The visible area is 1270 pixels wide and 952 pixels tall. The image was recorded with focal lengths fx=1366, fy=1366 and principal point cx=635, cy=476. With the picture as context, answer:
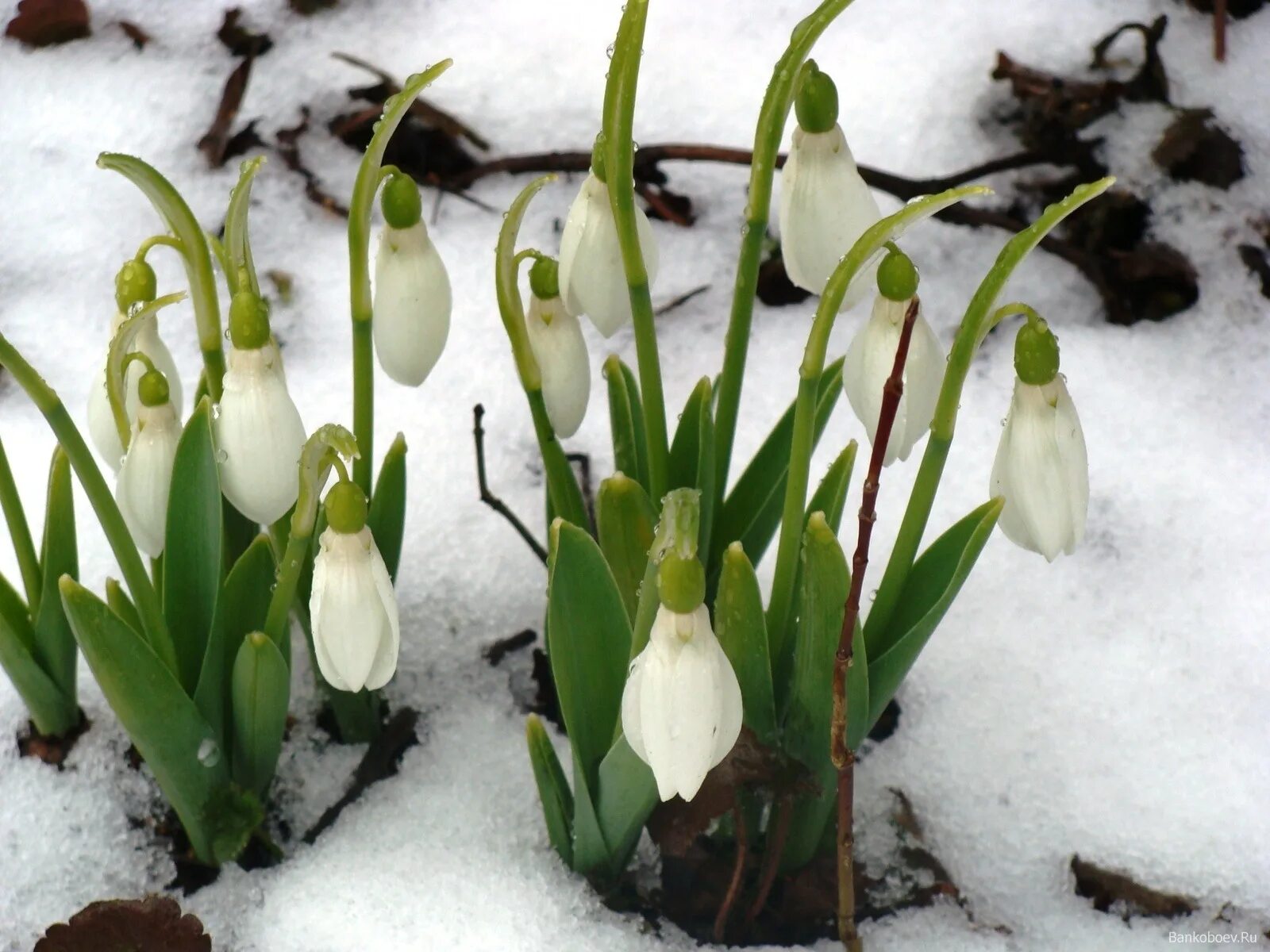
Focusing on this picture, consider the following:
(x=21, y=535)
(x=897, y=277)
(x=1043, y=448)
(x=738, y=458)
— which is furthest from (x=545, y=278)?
(x=738, y=458)

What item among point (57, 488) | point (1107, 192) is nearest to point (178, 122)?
point (57, 488)

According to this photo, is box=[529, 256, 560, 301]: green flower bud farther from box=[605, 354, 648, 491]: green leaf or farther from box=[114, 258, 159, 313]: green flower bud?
box=[114, 258, 159, 313]: green flower bud

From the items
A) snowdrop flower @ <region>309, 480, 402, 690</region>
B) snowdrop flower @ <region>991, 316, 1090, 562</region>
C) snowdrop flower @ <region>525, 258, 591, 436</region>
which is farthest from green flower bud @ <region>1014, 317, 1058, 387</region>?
snowdrop flower @ <region>309, 480, 402, 690</region>

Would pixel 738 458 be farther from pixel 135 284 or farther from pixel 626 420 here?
pixel 135 284

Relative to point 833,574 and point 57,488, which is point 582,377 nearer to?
point 833,574

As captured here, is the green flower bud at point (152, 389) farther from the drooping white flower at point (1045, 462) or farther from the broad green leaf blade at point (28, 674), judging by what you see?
the drooping white flower at point (1045, 462)
